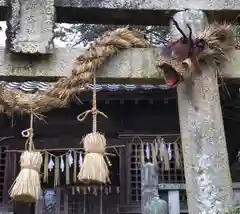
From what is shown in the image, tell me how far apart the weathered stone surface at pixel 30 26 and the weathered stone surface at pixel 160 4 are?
0.13 m

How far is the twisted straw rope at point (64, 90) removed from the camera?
317cm

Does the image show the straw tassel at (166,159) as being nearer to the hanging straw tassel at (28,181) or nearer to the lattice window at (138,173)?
the lattice window at (138,173)

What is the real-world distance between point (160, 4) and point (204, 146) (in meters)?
1.11

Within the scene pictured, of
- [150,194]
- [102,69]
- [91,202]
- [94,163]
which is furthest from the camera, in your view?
[91,202]

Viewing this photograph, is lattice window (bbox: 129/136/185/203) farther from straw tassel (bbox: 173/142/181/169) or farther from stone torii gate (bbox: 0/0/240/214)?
stone torii gate (bbox: 0/0/240/214)

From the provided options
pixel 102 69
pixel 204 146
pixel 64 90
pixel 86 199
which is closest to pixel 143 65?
pixel 102 69

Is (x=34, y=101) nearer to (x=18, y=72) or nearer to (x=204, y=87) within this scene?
(x=18, y=72)

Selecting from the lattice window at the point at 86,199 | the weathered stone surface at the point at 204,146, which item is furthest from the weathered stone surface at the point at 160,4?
the lattice window at the point at 86,199

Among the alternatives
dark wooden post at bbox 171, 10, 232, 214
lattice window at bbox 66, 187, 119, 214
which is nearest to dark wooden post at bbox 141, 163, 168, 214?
dark wooden post at bbox 171, 10, 232, 214

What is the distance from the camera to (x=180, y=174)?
6.51 metres

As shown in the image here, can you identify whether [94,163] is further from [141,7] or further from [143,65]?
[141,7]

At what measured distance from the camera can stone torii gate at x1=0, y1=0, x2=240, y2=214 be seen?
297 cm

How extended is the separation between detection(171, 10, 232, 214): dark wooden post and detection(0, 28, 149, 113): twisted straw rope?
0.60m

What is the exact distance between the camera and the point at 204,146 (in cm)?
303
